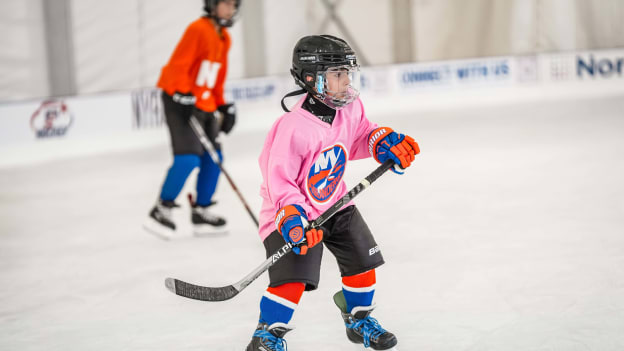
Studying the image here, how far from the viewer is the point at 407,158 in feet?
6.34

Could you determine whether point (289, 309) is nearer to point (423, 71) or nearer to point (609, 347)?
point (609, 347)

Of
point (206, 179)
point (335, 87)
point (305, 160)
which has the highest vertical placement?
point (335, 87)

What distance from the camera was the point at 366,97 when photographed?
7.52 meters

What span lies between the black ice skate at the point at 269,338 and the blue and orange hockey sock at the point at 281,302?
15 mm

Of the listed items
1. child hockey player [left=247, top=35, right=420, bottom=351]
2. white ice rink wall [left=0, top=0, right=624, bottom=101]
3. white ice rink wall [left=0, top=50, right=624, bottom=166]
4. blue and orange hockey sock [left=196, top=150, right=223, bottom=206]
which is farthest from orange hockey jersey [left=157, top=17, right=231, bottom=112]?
white ice rink wall [left=0, top=0, right=624, bottom=101]

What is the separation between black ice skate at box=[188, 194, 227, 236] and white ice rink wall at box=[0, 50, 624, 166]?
2514 mm

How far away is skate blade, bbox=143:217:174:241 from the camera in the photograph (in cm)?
334

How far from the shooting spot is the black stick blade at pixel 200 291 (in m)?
1.95

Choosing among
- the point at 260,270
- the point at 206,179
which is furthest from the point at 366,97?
the point at 260,270

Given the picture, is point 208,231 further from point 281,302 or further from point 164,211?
point 281,302

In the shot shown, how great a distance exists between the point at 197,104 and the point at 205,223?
53 cm

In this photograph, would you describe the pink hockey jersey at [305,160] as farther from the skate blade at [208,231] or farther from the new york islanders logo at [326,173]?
the skate blade at [208,231]

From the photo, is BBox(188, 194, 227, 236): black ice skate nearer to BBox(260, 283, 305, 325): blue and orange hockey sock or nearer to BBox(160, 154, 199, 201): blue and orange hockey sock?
BBox(160, 154, 199, 201): blue and orange hockey sock

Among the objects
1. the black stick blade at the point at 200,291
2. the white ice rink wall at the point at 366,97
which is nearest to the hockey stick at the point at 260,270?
the black stick blade at the point at 200,291
